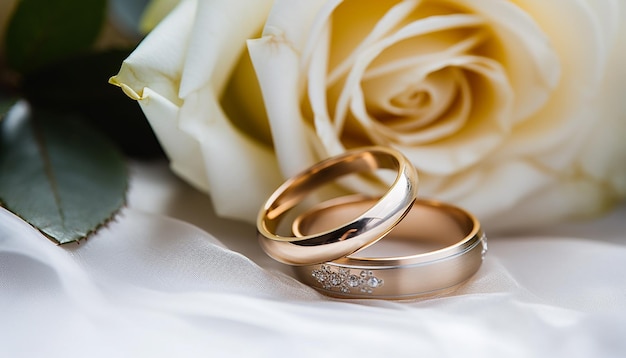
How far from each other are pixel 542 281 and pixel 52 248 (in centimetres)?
46

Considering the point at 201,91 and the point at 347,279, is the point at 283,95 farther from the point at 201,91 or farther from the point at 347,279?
the point at 347,279

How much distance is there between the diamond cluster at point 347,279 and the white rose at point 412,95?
12 centimetres

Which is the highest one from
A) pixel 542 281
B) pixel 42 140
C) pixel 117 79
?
pixel 117 79

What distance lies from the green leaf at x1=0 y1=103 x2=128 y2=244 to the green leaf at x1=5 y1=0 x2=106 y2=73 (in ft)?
0.23

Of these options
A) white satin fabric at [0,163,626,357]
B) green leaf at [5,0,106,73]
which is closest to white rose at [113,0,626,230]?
white satin fabric at [0,163,626,357]

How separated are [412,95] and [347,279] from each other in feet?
0.71

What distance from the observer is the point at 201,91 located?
0.71 metres

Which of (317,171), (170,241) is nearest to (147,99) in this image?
(170,241)

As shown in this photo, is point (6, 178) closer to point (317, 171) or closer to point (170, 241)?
point (170, 241)

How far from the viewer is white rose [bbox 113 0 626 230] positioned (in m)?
0.69

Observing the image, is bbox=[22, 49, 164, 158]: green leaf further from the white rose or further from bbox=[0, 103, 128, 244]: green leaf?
the white rose

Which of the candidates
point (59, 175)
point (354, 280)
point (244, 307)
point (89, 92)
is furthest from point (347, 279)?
point (89, 92)

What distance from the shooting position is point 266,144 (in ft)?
2.76

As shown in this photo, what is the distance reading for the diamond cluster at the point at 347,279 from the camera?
702 mm
